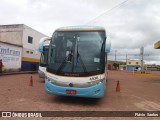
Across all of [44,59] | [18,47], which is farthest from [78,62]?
[18,47]

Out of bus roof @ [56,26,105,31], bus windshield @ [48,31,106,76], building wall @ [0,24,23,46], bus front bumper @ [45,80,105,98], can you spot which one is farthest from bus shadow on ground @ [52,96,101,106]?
building wall @ [0,24,23,46]

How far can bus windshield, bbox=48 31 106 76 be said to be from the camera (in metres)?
7.57

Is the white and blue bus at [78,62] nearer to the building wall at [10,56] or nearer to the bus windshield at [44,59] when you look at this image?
the bus windshield at [44,59]

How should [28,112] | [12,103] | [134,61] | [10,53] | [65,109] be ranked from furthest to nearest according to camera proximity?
[134,61] → [10,53] → [12,103] → [65,109] → [28,112]

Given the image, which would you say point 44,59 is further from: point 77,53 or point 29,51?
point 29,51

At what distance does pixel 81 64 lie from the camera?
7586mm

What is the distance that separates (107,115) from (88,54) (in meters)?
2.44

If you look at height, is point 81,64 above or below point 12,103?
above

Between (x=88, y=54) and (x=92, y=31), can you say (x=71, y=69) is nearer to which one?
(x=88, y=54)

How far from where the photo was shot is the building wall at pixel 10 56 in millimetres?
21356

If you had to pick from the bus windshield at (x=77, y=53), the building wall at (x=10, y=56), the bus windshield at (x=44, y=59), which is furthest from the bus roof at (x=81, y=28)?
the building wall at (x=10, y=56)

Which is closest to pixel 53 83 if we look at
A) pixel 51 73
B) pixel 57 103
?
pixel 51 73

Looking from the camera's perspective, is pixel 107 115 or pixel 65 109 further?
pixel 65 109

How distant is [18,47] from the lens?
24703mm
